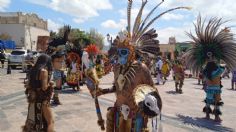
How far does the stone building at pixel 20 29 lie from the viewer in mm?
72812

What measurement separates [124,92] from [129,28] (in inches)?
35.0

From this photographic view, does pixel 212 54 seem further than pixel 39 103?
Yes

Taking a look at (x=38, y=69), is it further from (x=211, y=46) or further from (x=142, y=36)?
(x=211, y=46)

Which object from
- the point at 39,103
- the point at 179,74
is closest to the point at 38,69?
the point at 39,103

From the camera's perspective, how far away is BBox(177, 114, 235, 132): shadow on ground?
8.70 metres

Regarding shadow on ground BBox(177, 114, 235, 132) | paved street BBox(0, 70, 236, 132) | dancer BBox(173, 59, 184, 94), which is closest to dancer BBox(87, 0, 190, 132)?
paved street BBox(0, 70, 236, 132)

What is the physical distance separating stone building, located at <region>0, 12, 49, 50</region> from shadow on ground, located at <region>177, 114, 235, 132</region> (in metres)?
59.6

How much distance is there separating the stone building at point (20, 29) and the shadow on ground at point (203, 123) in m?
59.6

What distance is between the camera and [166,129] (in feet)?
27.1

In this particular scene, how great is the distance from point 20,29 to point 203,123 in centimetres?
6857

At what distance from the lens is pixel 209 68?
364 inches

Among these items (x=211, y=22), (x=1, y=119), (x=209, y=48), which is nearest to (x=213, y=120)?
(x=209, y=48)

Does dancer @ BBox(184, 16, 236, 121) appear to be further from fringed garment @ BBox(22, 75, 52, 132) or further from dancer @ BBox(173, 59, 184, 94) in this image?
dancer @ BBox(173, 59, 184, 94)

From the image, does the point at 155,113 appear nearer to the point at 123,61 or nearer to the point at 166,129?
the point at 123,61
